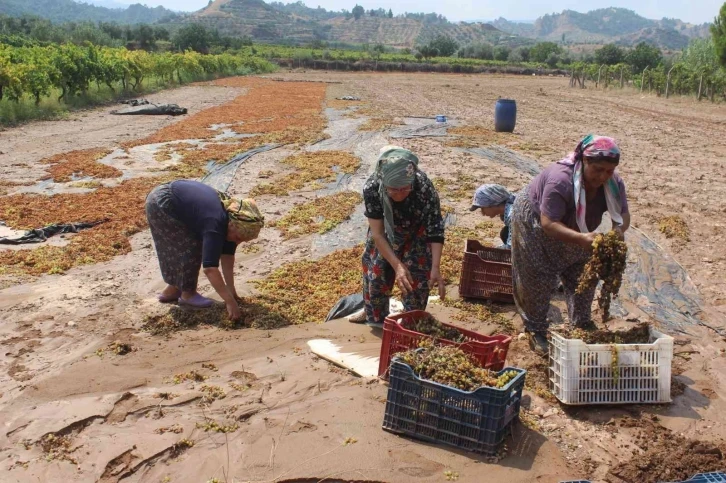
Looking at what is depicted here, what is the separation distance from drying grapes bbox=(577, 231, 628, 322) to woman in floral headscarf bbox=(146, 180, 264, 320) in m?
2.38

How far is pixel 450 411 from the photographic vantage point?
3.28 metres

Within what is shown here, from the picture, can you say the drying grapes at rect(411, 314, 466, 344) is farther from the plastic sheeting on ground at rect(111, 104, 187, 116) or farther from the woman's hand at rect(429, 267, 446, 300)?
the plastic sheeting on ground at rect(111, 104, 187, 116)

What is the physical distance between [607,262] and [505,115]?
13.4 m

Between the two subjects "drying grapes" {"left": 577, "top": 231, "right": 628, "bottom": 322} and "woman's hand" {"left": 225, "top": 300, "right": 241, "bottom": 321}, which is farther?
"woman's hand" {"left": 225, "top": 300, "right": 241, "bottom": 321}

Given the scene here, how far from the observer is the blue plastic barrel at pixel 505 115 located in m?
16.5

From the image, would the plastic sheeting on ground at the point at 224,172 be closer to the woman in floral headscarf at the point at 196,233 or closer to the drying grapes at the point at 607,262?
the woman in floral headscarf at the point at 196,233

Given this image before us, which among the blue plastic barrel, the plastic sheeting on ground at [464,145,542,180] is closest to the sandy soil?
the plastic sheeting on ground at [464,145,542,180]

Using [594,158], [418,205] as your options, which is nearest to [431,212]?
[418,205]

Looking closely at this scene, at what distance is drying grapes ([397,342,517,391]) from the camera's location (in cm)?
328

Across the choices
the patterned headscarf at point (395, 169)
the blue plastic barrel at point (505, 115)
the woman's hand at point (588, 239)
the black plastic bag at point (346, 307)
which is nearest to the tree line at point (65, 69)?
the blue plastic barrel at point (505, 115)

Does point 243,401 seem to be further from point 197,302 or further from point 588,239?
point 588,239

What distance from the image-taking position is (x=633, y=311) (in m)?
5.34

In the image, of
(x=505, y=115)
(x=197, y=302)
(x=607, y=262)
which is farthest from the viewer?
(x=505, y=115)


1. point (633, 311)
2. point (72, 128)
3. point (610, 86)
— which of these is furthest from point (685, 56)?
point (633, 311)
